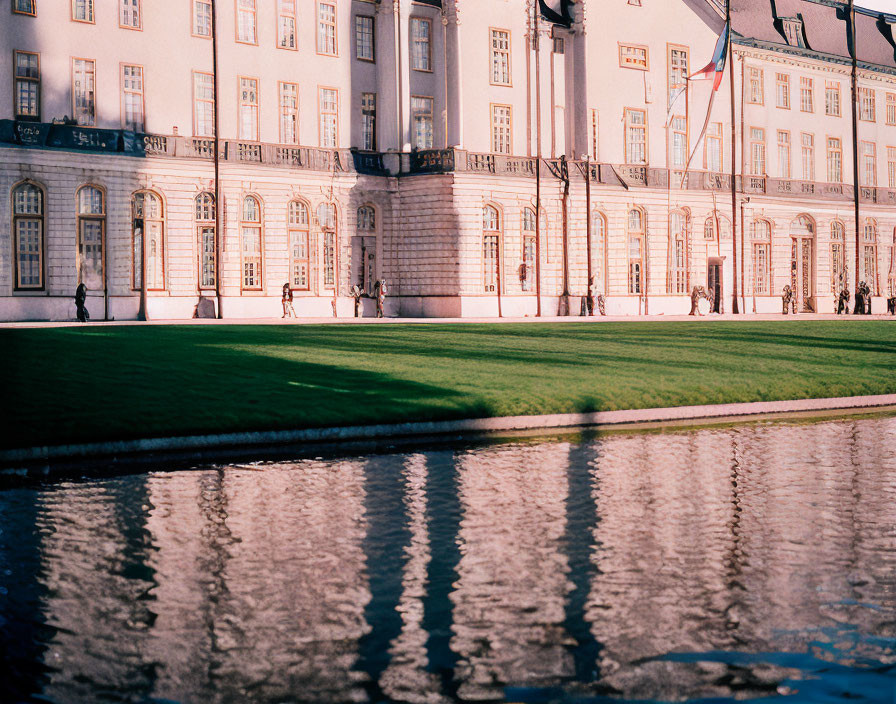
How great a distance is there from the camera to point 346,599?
24.1 feet

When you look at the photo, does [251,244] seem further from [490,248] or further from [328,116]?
[490,248]

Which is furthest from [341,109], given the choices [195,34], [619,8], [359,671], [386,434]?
[359,671]

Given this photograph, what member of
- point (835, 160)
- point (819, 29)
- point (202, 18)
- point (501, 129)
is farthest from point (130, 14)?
point (835, 160)

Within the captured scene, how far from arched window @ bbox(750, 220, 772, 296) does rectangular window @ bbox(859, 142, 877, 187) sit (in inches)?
428

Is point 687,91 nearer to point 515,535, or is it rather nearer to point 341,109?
point 341,109

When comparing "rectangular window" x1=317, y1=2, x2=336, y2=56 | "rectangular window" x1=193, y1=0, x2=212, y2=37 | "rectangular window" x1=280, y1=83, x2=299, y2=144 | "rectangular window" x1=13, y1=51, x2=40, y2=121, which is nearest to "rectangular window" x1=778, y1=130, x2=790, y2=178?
"rectangular window" x1=317, y1=2, x2=336, y2=56

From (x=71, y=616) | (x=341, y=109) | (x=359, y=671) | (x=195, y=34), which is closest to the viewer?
(x=359, y=671)

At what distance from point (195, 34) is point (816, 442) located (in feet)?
142

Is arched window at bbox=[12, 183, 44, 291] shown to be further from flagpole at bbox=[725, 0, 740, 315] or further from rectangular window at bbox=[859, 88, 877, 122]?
rectangular window at bbox=[859, 88, 877, 122]

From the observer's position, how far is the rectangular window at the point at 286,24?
5609 centimetres

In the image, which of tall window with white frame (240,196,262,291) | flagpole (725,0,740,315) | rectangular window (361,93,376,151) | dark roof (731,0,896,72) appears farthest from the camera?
dark roof (731,0,896,72)

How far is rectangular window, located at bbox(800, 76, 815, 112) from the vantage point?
74438 mm

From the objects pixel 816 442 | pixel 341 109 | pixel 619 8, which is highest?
pixel 619 8

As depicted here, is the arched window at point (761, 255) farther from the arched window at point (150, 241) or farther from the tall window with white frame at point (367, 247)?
the arched window at point (150, 241)
